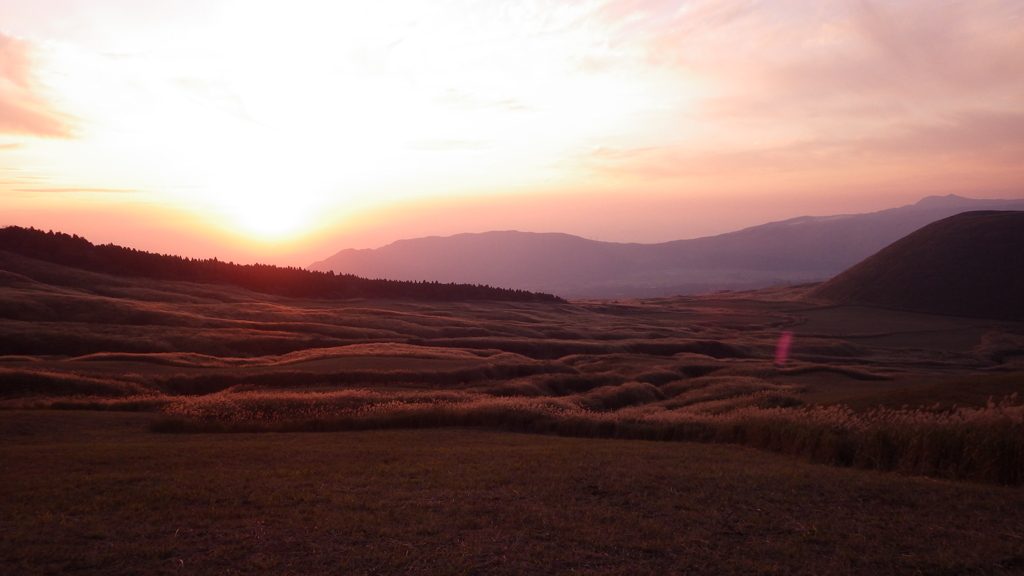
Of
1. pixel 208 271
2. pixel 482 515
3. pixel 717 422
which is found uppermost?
pixel 208 271

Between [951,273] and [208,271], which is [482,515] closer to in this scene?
[208,271]

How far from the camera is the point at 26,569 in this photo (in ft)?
31.1

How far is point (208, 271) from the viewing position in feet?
393

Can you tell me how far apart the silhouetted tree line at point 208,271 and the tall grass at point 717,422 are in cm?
9714

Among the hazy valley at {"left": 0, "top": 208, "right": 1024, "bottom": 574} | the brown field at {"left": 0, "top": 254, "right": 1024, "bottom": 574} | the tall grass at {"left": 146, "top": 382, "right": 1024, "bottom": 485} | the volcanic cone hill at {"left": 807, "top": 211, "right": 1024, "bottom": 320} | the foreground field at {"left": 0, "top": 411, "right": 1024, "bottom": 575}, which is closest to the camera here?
the foreground field at {"left": 0, "top": 411, "right": 1024, "bottom": 575}

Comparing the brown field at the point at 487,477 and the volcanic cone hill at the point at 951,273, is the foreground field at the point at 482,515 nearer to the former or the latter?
the brown field at the point at 487,477

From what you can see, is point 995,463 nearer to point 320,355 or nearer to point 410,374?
point 410,374

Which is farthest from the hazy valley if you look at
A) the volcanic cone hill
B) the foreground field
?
the volcanic cone hill

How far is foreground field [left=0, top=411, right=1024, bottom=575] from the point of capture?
9.98 metres

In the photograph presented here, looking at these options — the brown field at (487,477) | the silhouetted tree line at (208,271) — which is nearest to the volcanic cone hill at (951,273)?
the silhouetted tree line at (208,271)

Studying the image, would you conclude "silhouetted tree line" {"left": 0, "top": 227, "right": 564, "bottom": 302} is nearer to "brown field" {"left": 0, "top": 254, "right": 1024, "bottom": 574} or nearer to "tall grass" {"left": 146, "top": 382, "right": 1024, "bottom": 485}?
"brown field" {"left": 0, "top": 254, "right": 1024, "bottom": 574}

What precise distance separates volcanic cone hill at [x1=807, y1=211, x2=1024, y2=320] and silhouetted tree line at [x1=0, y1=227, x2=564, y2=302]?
93.5 meters

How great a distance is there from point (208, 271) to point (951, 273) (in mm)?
172394

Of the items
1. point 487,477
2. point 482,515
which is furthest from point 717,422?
point 482,515
